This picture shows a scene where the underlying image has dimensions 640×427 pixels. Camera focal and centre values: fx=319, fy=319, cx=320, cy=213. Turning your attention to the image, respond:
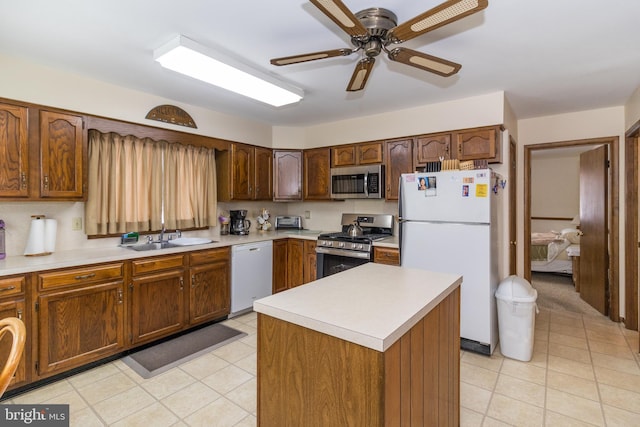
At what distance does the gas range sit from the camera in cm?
358

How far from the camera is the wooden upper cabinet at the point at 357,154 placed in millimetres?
3984

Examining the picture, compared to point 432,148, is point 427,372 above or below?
below

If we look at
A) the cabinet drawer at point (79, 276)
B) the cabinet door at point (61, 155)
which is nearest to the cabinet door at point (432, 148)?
the cabinet drawer at point (79, 276)

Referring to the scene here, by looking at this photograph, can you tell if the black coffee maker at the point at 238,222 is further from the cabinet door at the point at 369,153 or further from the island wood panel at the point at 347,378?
the island wood panel at the point at 347,378

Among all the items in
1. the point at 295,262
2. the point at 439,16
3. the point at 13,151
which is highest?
the point at 439,16

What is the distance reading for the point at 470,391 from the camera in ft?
7.64

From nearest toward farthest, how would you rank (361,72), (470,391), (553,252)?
(361,72) < (470,391) < (553,252)

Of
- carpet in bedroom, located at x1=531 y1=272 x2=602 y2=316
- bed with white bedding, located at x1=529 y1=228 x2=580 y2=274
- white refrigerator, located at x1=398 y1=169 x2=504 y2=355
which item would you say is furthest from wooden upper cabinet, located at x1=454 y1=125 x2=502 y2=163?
bed with white bedding, located at x1=529 y1=228 x2=580 y2=274

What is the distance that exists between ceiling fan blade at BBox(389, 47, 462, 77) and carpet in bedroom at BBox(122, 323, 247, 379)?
283 cm

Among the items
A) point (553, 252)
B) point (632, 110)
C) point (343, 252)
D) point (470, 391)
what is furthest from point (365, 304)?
point (553, 252)

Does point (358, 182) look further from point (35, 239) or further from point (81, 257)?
point (35, 239)

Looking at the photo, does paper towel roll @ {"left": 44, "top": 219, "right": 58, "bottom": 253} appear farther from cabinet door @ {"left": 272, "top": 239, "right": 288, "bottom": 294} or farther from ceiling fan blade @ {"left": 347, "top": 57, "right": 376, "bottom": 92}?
ceiling fan blade @ {"left": 347, "top": 57, "right": 376, "bottom": 92}

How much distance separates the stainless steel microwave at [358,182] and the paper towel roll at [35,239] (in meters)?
3.03

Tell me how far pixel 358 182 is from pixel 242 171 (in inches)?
59.3
